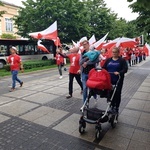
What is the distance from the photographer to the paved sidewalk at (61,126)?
11.8ft

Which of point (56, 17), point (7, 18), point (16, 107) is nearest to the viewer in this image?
point (16, 107)

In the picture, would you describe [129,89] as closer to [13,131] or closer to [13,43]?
[13,131]

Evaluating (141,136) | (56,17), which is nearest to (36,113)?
(141,136)

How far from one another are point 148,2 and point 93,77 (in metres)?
1.76

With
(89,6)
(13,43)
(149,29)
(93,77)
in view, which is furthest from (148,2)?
(89,6)

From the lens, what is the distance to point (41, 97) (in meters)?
6.89

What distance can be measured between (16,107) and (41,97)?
4.26 ft

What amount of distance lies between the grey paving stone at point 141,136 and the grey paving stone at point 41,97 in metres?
3.28

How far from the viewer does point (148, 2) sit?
291cm

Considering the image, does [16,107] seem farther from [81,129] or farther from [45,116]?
[81,129]

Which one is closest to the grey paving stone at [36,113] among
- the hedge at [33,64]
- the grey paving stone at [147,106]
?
the grey paving stone at [147,106]

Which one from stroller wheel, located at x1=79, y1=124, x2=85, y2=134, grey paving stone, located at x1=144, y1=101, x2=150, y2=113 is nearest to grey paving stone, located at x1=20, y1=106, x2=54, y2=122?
stroller wheel, located at x1=79, y1=124, x2=85, y2=134

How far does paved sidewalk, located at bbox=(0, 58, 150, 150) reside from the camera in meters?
3.59

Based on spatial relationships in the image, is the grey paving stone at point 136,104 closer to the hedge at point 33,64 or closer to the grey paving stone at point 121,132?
the grey paving stone at point 121,132
